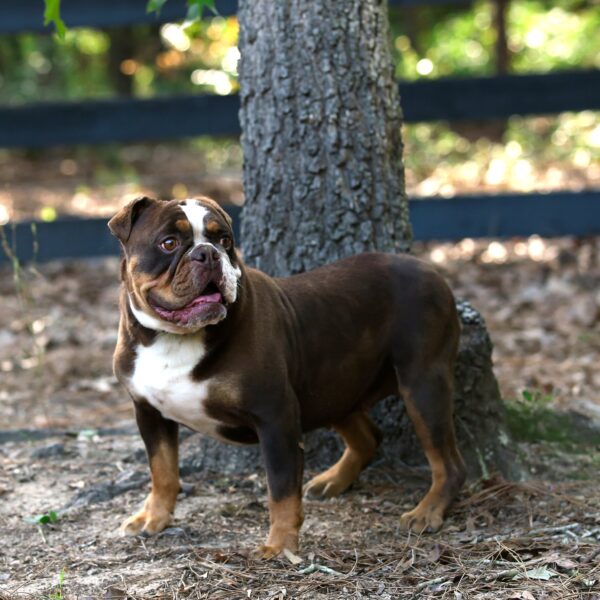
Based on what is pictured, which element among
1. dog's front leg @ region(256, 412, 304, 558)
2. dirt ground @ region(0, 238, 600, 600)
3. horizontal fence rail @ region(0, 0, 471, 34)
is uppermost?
horizontal fence rail @ region(0, 0, 471, 34)

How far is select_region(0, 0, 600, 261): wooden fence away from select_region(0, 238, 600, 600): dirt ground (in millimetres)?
1234

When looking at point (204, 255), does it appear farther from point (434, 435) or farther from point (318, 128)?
point (318, 128)

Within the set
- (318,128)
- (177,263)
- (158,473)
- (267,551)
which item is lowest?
(267,551)

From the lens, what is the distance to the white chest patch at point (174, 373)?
3.94 meters

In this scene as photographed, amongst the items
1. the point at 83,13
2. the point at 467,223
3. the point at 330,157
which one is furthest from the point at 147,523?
the point at 83,13

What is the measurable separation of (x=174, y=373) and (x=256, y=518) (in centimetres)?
87

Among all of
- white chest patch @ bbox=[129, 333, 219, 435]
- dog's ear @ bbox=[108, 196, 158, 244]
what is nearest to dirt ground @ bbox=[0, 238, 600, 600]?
white chest patch @ bbox=[129, 333, 219, 435]

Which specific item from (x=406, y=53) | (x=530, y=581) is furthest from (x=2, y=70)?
(x=530, y=581)

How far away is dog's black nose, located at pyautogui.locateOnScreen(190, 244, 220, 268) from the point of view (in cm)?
370

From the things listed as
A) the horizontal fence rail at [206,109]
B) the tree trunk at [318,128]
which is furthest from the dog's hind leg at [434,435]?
the horizontal fence rail at [206,109]

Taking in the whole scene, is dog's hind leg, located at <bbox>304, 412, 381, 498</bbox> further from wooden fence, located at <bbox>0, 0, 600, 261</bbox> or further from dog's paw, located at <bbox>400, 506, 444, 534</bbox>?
wooden fence, located at <bbox>0, 0, 600, 261</bbox>

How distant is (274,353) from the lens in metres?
Answer: 4.03

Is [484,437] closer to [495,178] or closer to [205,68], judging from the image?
[495,178]

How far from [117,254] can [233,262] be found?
447cm
